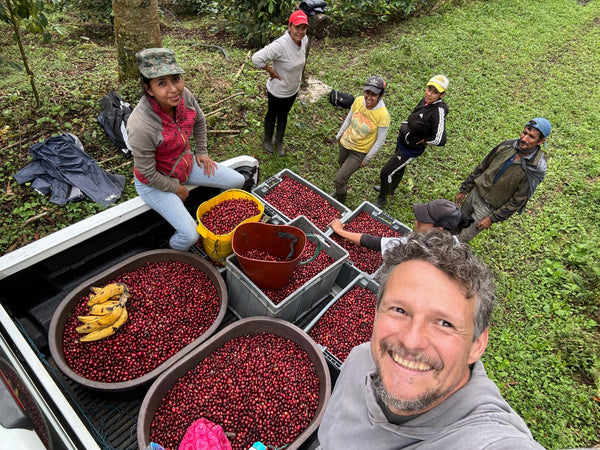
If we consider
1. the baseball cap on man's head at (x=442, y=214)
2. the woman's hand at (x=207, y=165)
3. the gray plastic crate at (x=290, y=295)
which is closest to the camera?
the gray plastic crate at (x=290, y=295)

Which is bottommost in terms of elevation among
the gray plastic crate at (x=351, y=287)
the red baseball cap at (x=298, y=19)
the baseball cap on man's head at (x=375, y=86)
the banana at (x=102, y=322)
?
the gray plastic crate at (x=351, y=287)

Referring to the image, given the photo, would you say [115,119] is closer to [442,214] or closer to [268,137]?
[268,137]

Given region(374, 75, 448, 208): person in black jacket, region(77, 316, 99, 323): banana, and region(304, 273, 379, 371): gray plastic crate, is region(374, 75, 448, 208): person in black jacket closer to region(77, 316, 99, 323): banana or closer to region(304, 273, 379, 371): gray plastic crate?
region(304, 273, 379, 371): gray plastic crate

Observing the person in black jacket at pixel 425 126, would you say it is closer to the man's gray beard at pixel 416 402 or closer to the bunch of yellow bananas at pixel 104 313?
the man's gray beard at pixel 416 402

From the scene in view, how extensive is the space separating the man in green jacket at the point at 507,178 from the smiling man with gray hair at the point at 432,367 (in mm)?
2887

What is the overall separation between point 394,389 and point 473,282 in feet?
1.82

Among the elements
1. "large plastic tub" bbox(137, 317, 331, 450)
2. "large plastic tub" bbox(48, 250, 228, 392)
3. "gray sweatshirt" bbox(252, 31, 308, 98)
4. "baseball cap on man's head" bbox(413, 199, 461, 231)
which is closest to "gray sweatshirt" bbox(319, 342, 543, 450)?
"large plastic tub" bbox(137, 317, 331, 450)

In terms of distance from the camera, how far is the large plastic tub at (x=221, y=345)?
2188 millimetres

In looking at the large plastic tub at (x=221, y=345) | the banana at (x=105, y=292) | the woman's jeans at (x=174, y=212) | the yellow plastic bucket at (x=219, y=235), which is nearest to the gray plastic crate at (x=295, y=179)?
the yellow plastic bucket at (x=219, y=235)

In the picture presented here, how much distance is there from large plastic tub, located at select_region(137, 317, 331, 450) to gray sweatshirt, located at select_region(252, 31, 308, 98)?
346cm

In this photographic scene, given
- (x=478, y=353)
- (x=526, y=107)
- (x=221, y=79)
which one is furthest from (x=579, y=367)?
(x=221, y=79)

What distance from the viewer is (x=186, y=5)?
1091 centimetres

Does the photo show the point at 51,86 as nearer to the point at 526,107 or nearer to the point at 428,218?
the point at 428,218

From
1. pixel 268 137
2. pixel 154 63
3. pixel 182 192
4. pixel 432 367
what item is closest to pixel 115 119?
pixel 268 137
